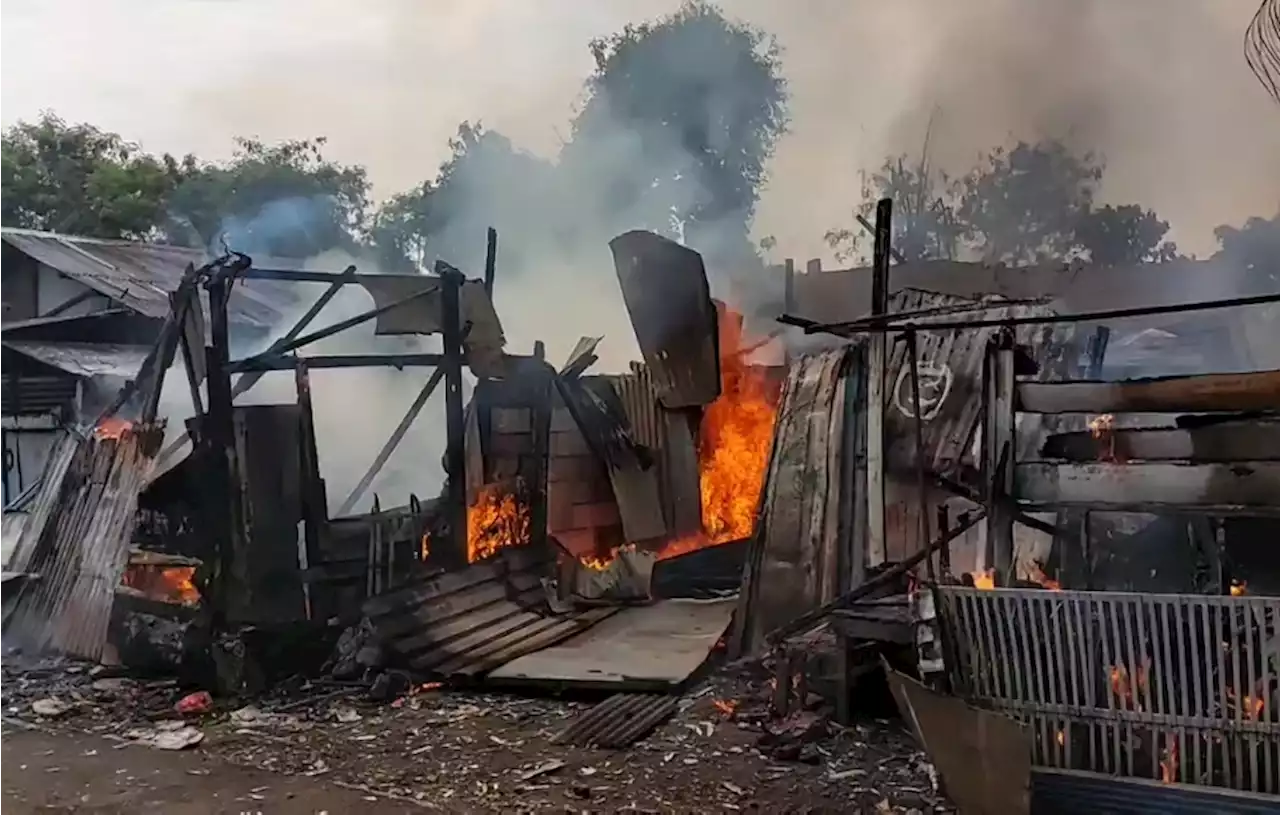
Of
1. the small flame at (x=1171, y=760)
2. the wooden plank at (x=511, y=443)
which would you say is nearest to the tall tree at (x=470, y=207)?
the wooden plank at (x=511, y=443)

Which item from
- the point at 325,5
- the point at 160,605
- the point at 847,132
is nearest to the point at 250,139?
the point at 325,5

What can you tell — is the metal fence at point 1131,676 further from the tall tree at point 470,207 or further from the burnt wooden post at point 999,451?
the tall tree at point 470,207

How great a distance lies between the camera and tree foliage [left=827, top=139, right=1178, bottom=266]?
21938 millimetres

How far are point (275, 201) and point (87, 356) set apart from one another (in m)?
12.7

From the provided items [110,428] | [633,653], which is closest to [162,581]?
[110,428]

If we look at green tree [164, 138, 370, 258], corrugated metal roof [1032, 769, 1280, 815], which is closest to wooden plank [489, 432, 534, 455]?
corrugated metal roof [1032, 769, 1280, 815]

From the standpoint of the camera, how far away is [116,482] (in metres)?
10.5

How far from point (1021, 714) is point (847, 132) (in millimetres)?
20575

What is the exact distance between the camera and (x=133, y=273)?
58.7 ft

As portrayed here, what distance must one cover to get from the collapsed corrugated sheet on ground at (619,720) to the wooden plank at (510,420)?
13.2 feet

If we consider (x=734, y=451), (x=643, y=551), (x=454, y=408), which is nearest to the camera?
(x=454, y=408)

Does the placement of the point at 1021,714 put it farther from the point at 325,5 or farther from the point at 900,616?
the point at 325,5

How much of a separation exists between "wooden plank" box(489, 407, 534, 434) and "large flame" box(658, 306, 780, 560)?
3.61 meters

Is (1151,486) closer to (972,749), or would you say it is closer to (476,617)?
(972,749)
